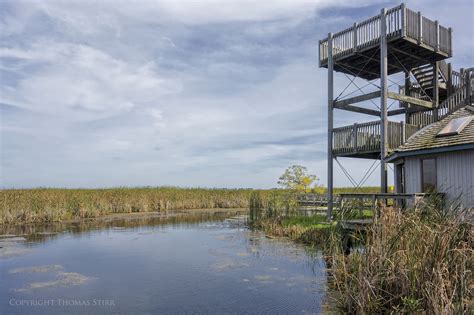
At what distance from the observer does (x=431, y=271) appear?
6539mm

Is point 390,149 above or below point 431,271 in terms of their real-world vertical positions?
above

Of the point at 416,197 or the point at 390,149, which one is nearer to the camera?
the point at 416,197

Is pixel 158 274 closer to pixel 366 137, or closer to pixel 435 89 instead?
pixel 366 137

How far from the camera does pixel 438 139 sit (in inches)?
557

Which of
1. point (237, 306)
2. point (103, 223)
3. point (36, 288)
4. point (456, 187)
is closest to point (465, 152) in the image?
point (456, 187)

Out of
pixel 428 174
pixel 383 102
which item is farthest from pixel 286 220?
pixel 428 174

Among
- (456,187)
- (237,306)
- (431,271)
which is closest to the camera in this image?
(431,271)

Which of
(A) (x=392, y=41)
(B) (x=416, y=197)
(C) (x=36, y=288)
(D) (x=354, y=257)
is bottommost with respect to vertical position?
(C) (x=36, y=288)

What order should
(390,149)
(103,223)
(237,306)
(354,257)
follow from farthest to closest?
1. (103,223)
2. (390,149)
3. (237,306)
4. (354,257)

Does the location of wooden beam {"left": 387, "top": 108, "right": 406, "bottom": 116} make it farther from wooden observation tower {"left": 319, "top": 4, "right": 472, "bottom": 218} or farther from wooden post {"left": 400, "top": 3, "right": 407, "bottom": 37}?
wooden post {"left": 400, "top": 3, "right": 407, "bottom": 37}

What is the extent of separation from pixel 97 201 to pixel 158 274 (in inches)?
816

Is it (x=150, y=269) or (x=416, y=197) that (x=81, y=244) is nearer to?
(x=150, y=269)

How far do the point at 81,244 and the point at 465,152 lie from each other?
52.1 ft

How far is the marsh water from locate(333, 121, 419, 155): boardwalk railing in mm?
5586
